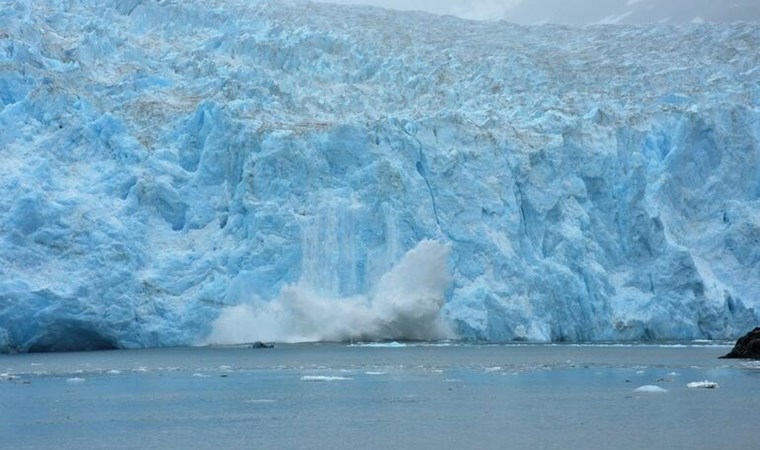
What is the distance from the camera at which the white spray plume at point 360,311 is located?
2681 centimetres

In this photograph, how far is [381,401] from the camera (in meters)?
15.5

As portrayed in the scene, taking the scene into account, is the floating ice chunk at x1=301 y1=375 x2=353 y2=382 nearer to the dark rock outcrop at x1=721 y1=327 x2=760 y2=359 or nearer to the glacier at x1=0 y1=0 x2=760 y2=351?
the glacier at x1=0 y1=0 x2=760 y2=351

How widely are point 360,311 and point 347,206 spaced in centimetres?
264

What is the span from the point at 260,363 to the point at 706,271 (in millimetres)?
11973

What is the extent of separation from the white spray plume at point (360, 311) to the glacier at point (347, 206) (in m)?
0.06

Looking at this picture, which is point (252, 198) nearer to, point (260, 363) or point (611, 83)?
point (260, 363)

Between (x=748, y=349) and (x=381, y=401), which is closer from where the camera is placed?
(x=381, y=401)

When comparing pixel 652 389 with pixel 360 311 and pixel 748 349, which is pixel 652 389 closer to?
pixel 748 349

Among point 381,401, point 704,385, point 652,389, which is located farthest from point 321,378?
point 704,385

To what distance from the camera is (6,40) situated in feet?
93.9

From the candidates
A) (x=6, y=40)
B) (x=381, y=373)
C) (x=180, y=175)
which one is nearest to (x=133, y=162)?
(x=180, y=175)

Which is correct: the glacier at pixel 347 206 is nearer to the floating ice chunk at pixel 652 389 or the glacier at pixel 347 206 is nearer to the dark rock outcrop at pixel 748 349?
the dark rock outcrop at pixel 748 349

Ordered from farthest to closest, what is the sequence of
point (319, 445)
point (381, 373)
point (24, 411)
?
point (381, 373), point (24, 411), point (319, 445)

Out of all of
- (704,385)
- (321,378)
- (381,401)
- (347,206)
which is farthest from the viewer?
(347,206)
